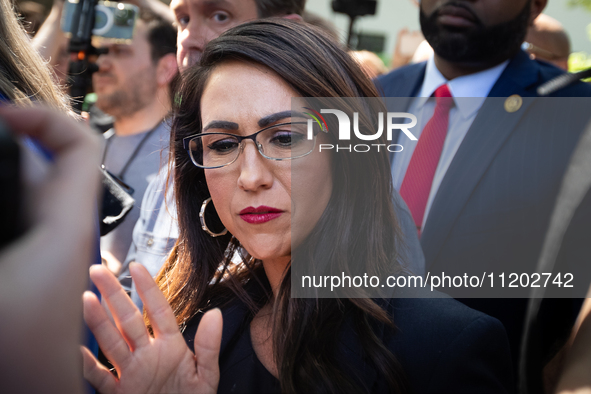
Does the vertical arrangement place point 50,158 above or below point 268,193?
above

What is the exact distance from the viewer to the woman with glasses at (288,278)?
1202 millimetres

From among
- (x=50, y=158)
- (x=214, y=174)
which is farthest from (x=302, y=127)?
(x=50, y=158)

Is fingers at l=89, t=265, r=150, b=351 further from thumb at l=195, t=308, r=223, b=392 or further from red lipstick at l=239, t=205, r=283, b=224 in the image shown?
red lipstick at l=239, t=205, r=283, b=224

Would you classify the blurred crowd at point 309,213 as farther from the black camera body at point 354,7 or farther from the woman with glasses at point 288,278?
the black camera body at point 354,7

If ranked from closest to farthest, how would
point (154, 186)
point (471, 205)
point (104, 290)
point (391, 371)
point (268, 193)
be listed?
point (104, 290)
point (391, 371)
point (268, 193)
point (471, 205)
point (154, 186)

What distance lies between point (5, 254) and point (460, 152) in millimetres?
1968

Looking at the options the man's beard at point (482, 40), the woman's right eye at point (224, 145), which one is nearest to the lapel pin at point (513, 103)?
the man's beard at point (482, 40)

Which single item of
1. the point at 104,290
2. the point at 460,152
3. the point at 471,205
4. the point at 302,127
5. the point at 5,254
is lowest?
the point at 471,205

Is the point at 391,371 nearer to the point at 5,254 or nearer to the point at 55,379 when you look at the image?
the point at 55,379

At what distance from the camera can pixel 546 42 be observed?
11.5 feet

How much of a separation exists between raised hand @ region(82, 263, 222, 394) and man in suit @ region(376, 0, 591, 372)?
1.24 meters

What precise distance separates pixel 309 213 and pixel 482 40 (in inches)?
52.9

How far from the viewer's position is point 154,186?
2646 mm

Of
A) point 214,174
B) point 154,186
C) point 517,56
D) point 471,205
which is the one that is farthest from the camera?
point 154,186
